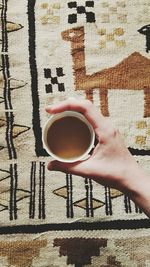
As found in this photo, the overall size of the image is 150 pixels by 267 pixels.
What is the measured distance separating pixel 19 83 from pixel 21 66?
50 mm

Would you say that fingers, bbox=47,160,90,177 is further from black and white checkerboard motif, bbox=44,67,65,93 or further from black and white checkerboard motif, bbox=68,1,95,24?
black and white checkerboard motif, bbox=68,1,95,24

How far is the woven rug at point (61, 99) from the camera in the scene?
→ 1.11 metres

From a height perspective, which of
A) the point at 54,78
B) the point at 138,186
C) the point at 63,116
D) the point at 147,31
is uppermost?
the point at 147,31

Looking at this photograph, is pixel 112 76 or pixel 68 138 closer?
pixel 68 138

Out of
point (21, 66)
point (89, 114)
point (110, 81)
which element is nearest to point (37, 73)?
point (21, 66)

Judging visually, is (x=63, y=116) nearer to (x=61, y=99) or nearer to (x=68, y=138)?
(x=68, y=138)

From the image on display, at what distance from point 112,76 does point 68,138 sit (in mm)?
378

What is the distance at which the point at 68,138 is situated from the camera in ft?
2.89

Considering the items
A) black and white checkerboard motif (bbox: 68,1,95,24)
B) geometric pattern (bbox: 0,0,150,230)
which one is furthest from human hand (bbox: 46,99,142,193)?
black and white checkerboard motif (bbox: 68,1,95,24)

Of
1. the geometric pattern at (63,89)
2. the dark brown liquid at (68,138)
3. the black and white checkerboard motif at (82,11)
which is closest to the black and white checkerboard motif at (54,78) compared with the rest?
the geometric pattern at (63,89)

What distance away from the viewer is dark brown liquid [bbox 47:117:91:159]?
88 cm

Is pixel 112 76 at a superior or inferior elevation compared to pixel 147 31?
inferior

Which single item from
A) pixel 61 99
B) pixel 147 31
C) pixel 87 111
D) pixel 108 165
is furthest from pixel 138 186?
pixel 147 31

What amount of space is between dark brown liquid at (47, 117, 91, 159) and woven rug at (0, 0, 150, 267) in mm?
268
